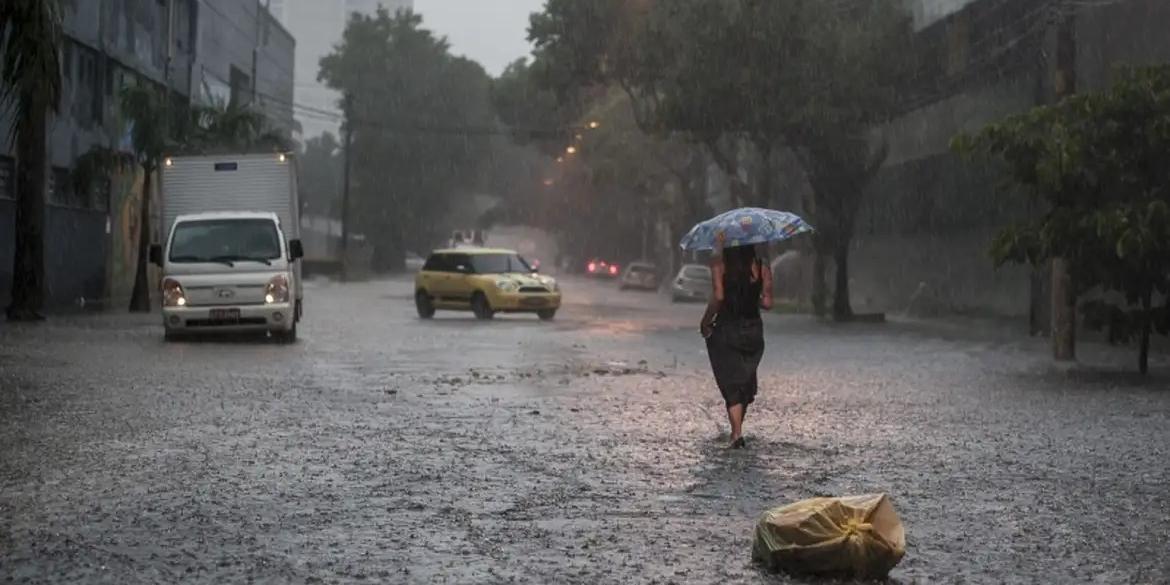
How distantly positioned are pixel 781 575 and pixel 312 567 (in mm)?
2092

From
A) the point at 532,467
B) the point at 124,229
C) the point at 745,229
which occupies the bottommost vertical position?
the point at 532,467

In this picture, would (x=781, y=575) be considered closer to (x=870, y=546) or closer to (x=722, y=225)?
(x=870, y=546)

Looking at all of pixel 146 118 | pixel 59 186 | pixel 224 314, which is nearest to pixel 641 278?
pixel 146 118

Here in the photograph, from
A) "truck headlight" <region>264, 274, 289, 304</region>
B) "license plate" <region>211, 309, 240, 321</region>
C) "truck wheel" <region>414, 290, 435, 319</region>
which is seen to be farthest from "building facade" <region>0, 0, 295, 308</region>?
"truck wheel" <region>414, 290, 435, 319</region>

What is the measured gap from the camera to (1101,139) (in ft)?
60.7

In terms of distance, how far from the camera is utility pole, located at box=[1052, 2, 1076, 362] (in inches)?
848

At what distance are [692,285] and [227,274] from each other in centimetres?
3010

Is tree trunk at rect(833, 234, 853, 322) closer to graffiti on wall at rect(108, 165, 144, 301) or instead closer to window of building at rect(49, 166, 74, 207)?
graffiti on wall at rect(108, 165, 144, 301)

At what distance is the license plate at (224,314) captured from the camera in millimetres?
23062

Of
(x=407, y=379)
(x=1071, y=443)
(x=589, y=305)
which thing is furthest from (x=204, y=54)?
(x=1071, y=443)

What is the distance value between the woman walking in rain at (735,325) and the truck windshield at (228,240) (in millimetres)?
12877

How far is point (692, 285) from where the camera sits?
52000 millimetres

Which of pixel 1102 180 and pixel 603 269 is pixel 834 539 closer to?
pixel 1102 180

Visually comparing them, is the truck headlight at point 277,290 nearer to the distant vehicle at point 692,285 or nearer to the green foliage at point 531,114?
the distant vehicle at point 692,285
